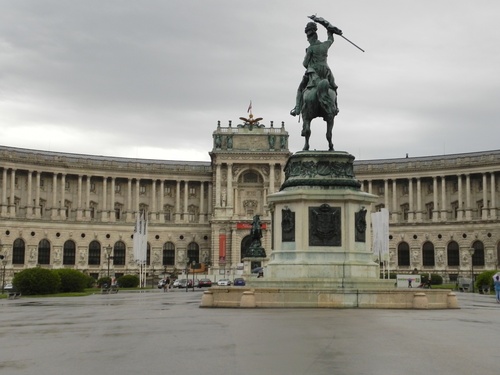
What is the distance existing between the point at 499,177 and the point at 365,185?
938 inches

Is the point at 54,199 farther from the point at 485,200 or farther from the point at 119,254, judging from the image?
the point at 485,200

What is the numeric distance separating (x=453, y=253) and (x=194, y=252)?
150 ft

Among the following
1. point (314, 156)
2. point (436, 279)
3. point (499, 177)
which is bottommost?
point (436, 279)

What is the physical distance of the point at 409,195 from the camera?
127 m

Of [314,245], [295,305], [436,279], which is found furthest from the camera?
[436,279]

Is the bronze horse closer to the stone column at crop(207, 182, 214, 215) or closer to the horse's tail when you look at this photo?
the horse's tail

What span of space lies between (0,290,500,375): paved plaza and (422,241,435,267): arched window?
99.8 m

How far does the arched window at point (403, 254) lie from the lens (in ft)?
416

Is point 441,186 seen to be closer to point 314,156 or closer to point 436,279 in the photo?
point 436,279

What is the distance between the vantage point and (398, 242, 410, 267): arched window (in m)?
127

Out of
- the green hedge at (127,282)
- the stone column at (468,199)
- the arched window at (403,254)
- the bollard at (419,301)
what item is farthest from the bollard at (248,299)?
the arched window at (403,254)

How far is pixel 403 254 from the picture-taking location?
417 ft

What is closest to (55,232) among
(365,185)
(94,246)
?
(94,246)

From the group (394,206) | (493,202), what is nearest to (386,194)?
(394,206)
